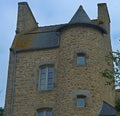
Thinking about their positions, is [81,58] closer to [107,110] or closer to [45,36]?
[107,110]

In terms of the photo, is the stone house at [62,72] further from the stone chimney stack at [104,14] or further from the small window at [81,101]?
the stone chimney stack at [104,14]

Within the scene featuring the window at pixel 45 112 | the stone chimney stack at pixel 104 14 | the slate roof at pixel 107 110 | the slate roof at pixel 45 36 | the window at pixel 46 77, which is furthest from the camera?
the stone chimney stack at pixel 104 14

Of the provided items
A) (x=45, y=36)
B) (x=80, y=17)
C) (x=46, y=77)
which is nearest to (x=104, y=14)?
(x=80, y=17)

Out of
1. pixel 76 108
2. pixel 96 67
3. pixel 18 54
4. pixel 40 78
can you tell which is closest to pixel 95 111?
pixel 76 108

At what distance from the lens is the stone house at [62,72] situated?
26078 mm

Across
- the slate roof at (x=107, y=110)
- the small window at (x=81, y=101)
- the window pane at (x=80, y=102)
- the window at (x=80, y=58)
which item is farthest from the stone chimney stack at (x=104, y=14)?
the window pane at (x=80, y=102)

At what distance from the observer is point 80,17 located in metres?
28.7

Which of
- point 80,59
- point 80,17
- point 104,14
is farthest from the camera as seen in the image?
point 104,14

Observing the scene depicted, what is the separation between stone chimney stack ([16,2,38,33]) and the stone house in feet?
3.82

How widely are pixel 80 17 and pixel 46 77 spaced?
4.55 meters

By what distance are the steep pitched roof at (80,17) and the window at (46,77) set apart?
3.40 meters

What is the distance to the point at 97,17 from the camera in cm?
3086

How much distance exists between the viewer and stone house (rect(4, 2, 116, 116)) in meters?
26.1

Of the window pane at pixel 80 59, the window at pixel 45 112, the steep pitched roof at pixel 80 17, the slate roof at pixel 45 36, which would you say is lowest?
the window at pixel 45 112
